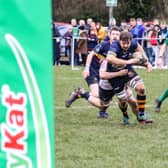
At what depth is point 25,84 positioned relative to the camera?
267 cm

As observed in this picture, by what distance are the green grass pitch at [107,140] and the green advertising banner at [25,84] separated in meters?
4.06

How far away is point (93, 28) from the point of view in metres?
23.9

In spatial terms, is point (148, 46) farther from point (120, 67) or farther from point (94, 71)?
point (120, 67)

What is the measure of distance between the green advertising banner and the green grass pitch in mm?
4060

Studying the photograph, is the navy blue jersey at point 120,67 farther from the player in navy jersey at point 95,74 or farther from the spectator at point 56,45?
the spectator at point 56,45

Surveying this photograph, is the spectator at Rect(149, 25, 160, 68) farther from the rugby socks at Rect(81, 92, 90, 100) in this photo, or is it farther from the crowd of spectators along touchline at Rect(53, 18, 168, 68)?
the rugby socks at Rect(81, 92, 90, 100)

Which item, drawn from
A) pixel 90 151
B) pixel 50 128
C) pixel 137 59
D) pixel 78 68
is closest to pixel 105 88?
pixel 137 59

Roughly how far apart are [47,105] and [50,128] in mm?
94

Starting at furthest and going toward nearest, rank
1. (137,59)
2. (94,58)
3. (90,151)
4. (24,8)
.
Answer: (94,58) → (137,59) → (90,151) → (24,8)

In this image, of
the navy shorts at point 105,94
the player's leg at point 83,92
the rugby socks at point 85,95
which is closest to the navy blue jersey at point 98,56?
the player's leg at point 83,92

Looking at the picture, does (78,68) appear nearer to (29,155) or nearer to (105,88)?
(105,88)

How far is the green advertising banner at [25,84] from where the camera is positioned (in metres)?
2.61

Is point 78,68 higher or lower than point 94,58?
lower

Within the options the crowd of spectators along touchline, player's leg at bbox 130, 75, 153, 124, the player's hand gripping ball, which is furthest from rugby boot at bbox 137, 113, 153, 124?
the crowd of spectators along touchline
